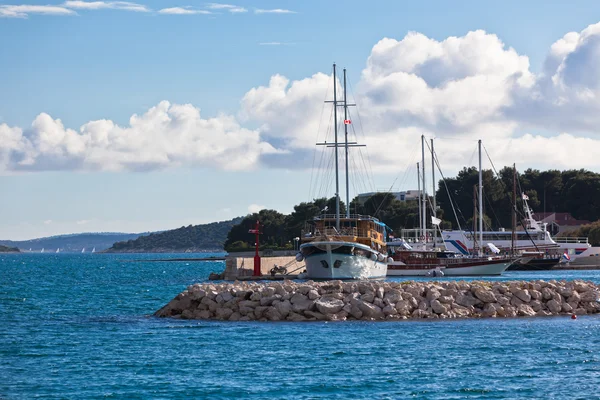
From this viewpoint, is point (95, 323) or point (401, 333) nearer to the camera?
point (401, 333)

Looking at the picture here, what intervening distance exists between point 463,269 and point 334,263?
21.7 meters

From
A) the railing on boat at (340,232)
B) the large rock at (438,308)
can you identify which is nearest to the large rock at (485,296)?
the large rock at (438,308)

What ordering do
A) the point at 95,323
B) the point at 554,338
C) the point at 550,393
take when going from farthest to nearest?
the point at 95,323, the point at 554,338, the point at 550,393

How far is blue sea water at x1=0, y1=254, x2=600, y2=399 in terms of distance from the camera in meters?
22.3

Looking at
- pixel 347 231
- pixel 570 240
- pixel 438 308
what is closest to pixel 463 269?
pixel 347 231

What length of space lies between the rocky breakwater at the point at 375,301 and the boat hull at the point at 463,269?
4500 cm

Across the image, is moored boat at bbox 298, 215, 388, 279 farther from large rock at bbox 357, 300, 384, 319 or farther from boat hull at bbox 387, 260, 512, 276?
large rock at bbox 357, 300, 384, 319

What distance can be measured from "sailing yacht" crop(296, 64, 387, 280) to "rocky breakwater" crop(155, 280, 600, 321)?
27.7m

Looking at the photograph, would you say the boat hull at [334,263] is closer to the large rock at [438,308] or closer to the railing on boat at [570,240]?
the large rock at [438,308]

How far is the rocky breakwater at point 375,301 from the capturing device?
119ft

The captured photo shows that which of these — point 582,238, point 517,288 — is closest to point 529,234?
point 582,238

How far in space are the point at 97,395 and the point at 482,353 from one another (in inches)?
448

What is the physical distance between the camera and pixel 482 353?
89.4 ft

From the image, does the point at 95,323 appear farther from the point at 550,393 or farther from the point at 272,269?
the point at 272,269
